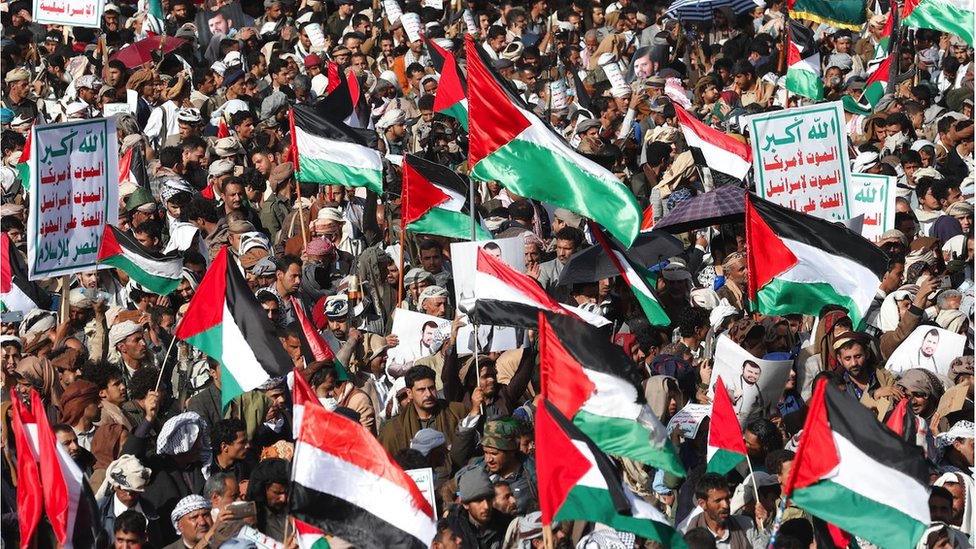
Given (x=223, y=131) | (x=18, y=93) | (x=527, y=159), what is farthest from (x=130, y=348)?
(x=18, y=93)

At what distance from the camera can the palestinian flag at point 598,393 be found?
11.1 metres

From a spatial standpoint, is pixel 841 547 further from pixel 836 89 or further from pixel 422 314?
pixel 836 89

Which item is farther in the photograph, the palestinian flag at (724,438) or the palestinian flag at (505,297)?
the palestinian flag at (505,297)

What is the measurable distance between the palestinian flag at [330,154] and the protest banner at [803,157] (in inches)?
122

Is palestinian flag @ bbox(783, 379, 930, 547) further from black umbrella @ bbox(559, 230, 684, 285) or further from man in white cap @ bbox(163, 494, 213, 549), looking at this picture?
black umbrella @ bbox(559, 230, 684, 285)

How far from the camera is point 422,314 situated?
14.3 meters

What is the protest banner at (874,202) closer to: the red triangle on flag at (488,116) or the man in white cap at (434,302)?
the man in white cap at (434,302)

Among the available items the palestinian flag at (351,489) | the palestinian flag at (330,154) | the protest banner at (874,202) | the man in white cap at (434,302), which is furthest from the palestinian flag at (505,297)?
the palestinian flag at (330,154)

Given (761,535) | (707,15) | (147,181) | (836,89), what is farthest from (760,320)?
(707,15)

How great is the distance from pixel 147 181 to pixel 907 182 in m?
6.23

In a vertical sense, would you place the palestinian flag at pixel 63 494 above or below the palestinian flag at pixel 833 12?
above

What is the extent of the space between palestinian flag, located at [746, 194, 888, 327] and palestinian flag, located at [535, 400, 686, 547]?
333 cm

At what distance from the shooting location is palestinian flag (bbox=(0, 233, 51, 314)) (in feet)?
50.4

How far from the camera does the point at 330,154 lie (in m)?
17.3
